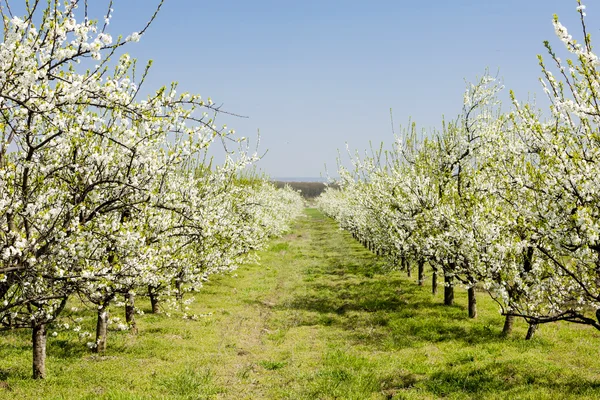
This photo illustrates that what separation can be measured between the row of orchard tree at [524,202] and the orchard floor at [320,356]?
1.77m

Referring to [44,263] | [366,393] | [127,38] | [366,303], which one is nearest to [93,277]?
[44,263]

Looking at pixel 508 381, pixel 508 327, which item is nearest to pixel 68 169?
pixel 508 381

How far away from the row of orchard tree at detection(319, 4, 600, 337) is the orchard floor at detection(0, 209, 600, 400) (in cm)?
177

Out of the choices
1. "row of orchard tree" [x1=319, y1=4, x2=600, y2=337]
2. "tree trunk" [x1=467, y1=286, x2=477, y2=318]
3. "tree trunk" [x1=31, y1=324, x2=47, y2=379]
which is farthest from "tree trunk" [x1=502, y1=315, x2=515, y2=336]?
"tree trunk" [x1=31, y1=324, x2=47, y2=379]

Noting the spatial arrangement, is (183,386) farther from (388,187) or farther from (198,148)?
(388,187)

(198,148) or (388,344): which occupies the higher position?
(198,148)

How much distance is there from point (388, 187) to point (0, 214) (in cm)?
2073

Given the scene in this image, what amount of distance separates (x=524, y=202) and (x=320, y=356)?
878cm

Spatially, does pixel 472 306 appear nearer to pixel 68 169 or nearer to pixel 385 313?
pixel 385 313

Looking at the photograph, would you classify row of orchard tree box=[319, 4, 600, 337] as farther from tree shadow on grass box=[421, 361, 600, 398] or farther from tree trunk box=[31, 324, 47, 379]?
tree trunk box=[31, 324, 47, 379]

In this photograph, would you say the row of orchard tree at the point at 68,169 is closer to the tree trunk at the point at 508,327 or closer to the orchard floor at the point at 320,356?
the orchard floor at the point at 320,356

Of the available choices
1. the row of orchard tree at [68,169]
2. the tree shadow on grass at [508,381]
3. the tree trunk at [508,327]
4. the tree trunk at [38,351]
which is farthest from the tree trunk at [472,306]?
the tree trunk at [38,351]

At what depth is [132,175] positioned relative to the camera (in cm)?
1062

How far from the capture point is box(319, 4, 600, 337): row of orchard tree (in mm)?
8812
